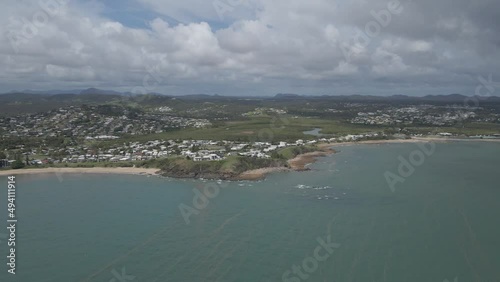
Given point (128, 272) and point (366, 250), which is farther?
point (366, 250)

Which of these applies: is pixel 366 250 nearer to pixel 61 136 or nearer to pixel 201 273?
pixel 201 273

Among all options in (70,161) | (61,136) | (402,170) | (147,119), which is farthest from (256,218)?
(147,119)

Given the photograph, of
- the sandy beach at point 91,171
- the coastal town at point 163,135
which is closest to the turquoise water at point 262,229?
the sandy beach at point 91,171

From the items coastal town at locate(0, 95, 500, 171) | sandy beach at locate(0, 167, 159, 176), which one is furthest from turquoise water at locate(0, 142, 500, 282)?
coastal town at locate(0, 95, 500, 171)

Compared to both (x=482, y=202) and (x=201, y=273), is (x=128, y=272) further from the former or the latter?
(x=482, y=202)

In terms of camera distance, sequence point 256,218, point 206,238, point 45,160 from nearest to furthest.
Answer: point 206,238 < point 256,218 < point 45,160

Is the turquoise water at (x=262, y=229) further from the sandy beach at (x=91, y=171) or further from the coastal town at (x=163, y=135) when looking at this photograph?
the coastal town at (x=163, y=135)

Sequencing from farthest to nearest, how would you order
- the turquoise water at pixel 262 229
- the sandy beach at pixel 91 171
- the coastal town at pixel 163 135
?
the coastal town at pixel 163 135, the sandy beach at pixel 91 171, the turquoise water at pixel 262 229

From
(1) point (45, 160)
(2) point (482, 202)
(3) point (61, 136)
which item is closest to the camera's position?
(2) point (482, 202)
